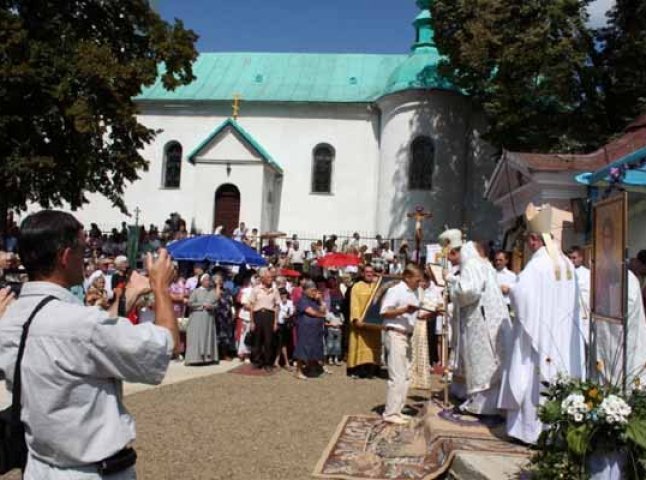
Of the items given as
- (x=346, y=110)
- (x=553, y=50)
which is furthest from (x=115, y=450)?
(x=346, y=110)

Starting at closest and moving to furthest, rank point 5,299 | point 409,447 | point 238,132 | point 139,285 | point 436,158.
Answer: point 139,285 < point 5,299 < point 409,447 < point 436,158 < point 238,132

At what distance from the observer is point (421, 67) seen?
1201 inches

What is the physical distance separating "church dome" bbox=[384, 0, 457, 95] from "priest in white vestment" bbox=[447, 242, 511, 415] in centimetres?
2103

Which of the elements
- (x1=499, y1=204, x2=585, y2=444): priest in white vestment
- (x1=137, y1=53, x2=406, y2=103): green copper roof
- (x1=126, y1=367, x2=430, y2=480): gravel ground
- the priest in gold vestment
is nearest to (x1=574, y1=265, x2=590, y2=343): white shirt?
(x1=499, y1=204, x2=585, y2=444): priest in white vestment

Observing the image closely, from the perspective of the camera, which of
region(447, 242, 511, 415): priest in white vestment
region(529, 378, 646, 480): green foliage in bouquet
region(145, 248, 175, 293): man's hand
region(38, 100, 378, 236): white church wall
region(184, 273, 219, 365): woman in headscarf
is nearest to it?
region(145, 248, 175, 293): man's hand

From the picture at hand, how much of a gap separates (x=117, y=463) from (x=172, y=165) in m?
32.1

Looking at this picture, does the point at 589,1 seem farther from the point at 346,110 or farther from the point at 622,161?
the point at 622,161

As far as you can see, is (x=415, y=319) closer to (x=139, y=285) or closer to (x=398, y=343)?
(x=398, y=343)

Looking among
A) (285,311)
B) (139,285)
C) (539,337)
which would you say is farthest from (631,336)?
(285,311)

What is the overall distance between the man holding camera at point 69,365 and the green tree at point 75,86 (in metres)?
17.0

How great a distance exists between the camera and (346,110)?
3225 cm

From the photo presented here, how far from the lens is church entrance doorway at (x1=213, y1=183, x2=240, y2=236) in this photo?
3020cm

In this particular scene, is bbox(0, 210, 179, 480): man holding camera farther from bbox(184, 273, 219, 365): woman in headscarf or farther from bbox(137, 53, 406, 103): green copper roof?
bbox(137, 53, 406, 103): green copper roof

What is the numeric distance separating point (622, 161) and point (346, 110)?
2366 cm
